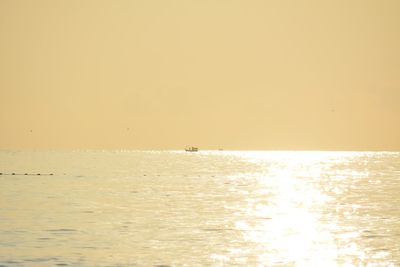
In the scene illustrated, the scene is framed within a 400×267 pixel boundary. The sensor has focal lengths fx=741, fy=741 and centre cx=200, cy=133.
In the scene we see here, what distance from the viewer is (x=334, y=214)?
85.9m

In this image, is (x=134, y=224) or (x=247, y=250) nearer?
(x=247, y=250)

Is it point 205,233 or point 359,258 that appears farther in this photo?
point 205,233

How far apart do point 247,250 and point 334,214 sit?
108 ft

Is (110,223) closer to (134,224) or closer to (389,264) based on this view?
(134,224)

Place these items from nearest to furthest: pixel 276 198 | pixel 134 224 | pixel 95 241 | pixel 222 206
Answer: pixel 95 241
pixel 134 224
pixel 222 206
pixel 276 198

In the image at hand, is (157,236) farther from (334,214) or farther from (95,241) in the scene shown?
(334,214)

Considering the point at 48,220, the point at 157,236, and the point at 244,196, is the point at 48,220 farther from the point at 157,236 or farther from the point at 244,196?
the point at 244,196

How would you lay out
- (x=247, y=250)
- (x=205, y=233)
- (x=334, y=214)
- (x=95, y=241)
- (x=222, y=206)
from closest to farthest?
1. (x=247, y=250)
2. (x=95, y=241)
3. (x=205, y=233)
4. (x=334, y=214)
5. (x=222, y=206)

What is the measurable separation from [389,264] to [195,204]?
169 feet

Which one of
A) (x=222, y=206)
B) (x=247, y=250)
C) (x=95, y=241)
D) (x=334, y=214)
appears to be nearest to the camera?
(x=247, y=250)

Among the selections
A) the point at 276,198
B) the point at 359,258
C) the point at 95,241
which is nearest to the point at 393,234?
the point at 359,258

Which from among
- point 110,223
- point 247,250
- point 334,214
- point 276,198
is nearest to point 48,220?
point 110,223

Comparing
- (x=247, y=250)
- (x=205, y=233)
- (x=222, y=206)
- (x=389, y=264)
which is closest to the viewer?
(x=389, y=264)

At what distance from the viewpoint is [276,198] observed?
11512 cm
